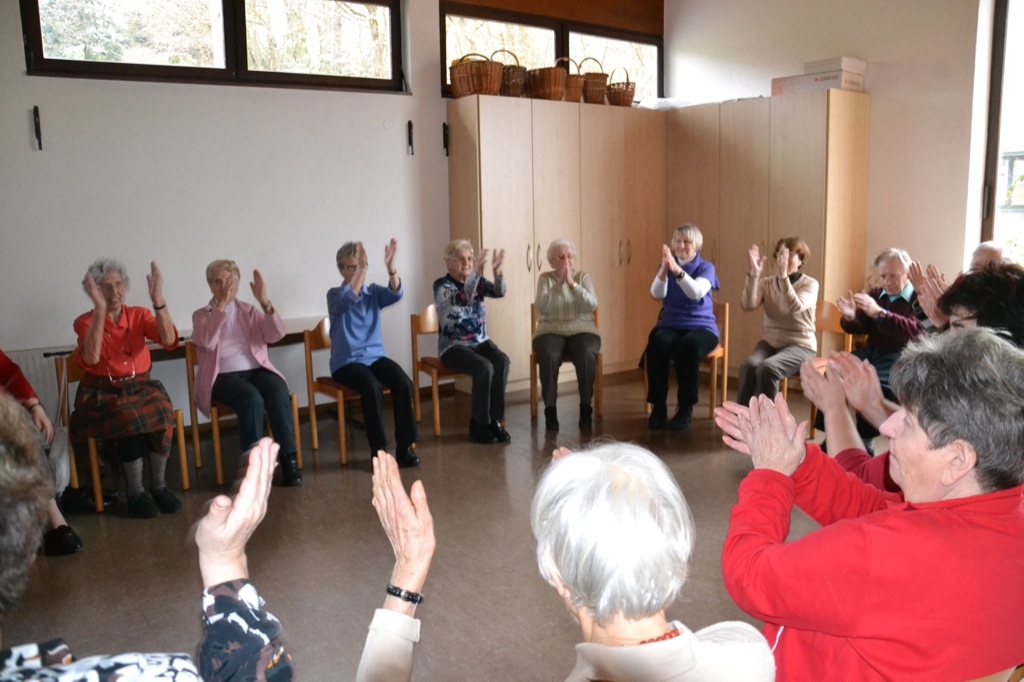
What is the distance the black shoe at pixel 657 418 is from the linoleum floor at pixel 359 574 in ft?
1.31

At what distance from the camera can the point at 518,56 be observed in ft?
21.1

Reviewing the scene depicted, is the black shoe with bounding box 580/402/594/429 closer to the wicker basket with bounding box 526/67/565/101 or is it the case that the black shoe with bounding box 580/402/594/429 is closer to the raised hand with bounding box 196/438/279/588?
the wicker basket with bounding box 526/67/565/101

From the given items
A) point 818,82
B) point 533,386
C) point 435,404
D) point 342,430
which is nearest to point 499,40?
point 818,82

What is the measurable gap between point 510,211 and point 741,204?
1696 mm

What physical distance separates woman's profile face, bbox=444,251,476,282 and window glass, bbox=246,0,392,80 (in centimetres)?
152

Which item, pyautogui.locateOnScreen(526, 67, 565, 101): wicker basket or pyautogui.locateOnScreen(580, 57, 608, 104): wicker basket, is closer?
pyautogui.locateOnScreen(526, 67, 565, 101): wicker basket

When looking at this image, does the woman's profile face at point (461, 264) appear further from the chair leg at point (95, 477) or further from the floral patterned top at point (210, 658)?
the floral patterned top at point (210, 658)

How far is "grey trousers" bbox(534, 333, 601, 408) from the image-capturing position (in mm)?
5324

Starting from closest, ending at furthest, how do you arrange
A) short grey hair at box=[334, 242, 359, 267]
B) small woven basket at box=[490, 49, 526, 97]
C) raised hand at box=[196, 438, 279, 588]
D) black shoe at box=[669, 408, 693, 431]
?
raised hand at box=[196, 438, 279, 588] → short grey hair at box=[334, 242, 359, 267] → black shoe at box=[669, 408, 693, 431] → small woven basket at box=[490, 49, 526, 97]

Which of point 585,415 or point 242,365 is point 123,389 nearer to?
point 242,365

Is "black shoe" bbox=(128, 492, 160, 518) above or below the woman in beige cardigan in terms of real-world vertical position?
below

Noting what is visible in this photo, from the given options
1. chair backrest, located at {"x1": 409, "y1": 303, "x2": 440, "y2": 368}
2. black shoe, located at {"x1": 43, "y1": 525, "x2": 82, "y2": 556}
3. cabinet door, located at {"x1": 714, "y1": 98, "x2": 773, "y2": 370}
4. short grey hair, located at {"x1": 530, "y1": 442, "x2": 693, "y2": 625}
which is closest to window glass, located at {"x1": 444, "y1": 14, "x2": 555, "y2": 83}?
cabinet door, located at {"x1": 714, "y1": 98, "x2": 773, "y2": 370}

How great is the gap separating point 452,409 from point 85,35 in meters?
3.09

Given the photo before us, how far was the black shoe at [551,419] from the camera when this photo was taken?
17.2ft
